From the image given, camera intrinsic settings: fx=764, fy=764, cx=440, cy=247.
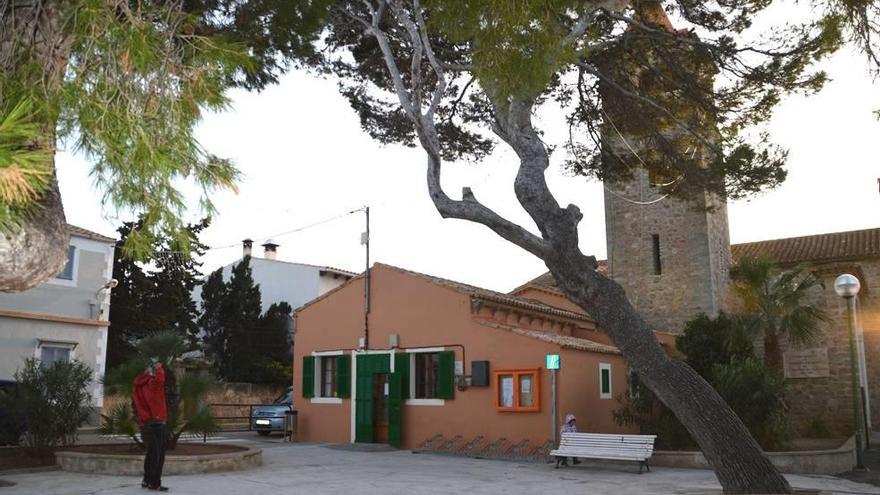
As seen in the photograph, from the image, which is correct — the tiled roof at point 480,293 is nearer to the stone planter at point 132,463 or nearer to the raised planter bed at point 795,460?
the raised planter bed at point 795,460

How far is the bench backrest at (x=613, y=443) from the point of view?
1211 centimetres

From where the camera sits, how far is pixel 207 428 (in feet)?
38.7

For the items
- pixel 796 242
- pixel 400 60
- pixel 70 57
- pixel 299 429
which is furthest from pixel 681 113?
pixel 796 242

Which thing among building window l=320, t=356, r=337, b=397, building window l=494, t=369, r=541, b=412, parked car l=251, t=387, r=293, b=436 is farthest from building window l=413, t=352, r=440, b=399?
parked car l=251, t=387, r=293, b=436

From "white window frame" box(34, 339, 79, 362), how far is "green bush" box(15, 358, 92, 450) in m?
7.44

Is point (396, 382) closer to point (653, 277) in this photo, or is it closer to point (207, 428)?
point (207, 428)

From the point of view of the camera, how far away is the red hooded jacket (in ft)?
29.4

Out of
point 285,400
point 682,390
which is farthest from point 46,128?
point 285,400

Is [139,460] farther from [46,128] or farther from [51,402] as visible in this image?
[46,128]

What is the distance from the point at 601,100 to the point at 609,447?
5.60 meters

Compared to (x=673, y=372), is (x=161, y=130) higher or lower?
higher

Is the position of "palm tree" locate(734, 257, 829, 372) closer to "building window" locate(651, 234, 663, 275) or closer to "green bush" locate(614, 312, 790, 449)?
"green bush" locate(614, 312, 790, 449)

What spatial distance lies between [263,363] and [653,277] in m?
15.7

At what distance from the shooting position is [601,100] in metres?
12.0
